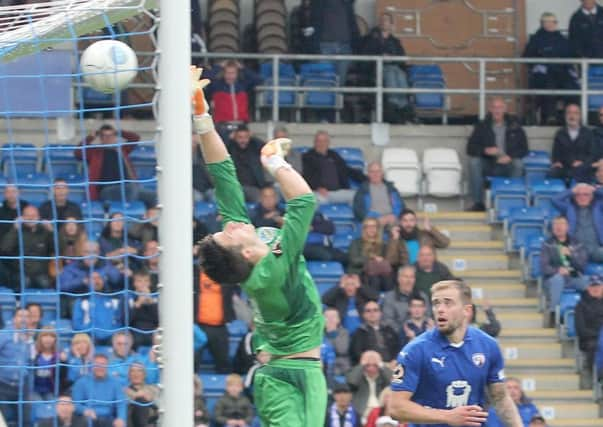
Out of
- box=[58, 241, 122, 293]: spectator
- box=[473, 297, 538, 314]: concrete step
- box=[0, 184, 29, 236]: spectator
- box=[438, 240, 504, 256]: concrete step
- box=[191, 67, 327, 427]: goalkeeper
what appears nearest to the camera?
box=[191, 67, 327, 427]: goalkeeper

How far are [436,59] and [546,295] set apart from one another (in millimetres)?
3263

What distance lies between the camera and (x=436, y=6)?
2033cm

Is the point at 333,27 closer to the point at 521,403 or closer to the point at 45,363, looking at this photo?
the point at 521,403

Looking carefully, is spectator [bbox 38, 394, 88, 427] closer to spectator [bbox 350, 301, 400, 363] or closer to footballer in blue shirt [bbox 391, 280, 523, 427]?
spectator [bbox 350, 301, 400, 363]

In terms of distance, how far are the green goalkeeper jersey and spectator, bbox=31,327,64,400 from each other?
208 inches

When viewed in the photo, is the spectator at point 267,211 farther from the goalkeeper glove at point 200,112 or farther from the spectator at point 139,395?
the goalkeeper glove at point 200,112

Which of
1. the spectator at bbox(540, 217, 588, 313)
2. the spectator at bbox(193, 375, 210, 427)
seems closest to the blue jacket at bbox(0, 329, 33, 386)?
the spectator at bbox(193, 375, 210, 427)

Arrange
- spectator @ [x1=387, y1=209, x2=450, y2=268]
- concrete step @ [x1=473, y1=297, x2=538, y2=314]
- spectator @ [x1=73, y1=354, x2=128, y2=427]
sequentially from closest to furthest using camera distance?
spectator @ [x1=73, y1=354, x2=128, y2=427] → spectator @ [x1=387, y1=209, x2=450, y2=268] → concrete step @ [x1=473, y1=297, x2=538, y2=314]

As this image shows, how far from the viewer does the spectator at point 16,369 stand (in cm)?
1258

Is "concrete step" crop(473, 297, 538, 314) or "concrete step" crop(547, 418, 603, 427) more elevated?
"concrete step" crop(473, 297, 538, 314)

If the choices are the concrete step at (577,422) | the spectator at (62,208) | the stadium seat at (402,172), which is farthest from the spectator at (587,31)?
the spectator at (62,208)

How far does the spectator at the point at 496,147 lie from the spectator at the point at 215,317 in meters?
4.18

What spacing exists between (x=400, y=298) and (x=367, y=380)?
4.38 ft

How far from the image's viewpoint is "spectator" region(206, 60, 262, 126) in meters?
17.3
